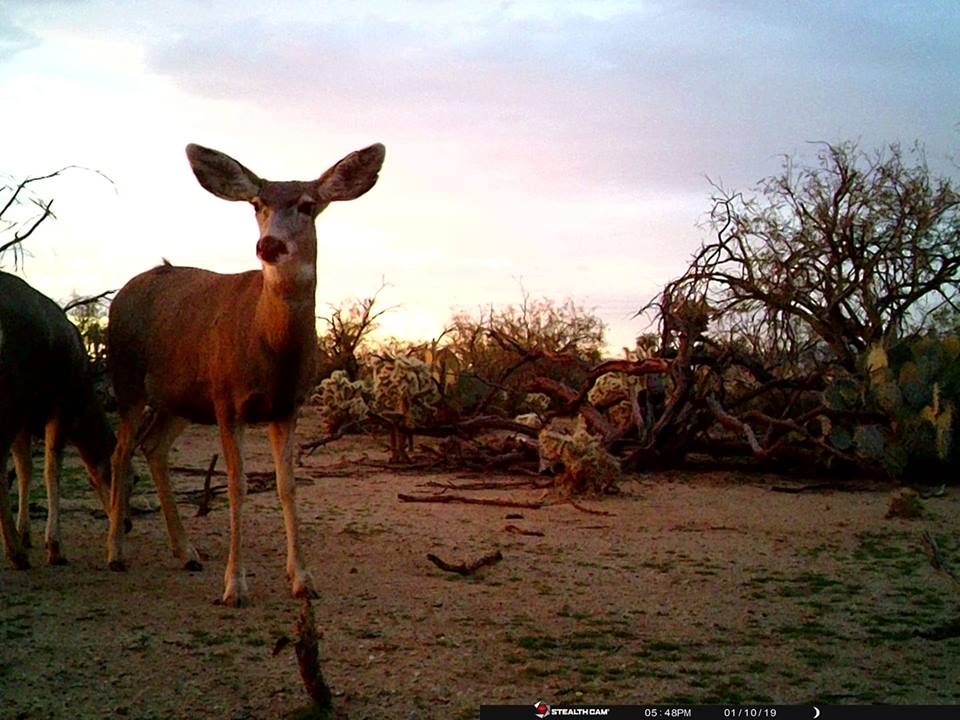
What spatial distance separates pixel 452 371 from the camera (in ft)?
48.8

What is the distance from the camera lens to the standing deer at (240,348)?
19.3 ft

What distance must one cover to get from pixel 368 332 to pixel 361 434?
9.95 metres

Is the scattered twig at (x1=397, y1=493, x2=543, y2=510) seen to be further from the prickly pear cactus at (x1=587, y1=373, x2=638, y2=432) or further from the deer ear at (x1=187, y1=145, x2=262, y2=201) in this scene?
the deer ear at (x1=187, y1=145, x2=262, y2=201)

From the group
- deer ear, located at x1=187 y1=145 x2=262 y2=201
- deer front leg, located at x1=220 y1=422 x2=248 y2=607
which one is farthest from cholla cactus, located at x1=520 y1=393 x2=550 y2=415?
deer ear, located at x1=187 y1=145 x2=262 y2=201

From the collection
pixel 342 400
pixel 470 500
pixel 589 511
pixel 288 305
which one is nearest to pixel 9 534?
pixel 288 305

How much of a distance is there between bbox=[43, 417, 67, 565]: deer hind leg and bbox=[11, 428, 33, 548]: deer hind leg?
0.16 m

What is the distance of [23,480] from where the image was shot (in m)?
7.40

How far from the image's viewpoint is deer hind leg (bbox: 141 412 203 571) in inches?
271

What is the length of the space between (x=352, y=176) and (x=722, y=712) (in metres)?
3.73

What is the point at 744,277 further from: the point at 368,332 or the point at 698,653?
the point at 368,332

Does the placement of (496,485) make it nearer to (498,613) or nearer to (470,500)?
(470,500)

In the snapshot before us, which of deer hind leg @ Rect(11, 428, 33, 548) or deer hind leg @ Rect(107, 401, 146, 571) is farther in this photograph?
deer hind leg @ Rect(11, 428, 33, 548)

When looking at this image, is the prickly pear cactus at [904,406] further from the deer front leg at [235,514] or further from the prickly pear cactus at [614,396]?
the deer front leg at [235,514]

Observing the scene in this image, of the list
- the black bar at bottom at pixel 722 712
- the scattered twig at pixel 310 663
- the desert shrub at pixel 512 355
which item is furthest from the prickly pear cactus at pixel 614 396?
the scattered twig at pixel 310 663
